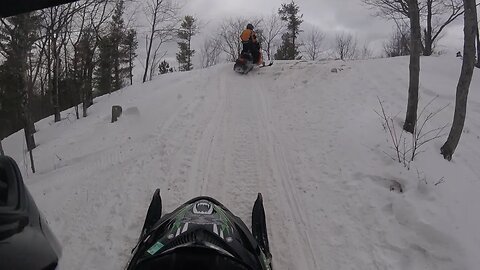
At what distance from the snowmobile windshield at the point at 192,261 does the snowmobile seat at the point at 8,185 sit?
1149mm

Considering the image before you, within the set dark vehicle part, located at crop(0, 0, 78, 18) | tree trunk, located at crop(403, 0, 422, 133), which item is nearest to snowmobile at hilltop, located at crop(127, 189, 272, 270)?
dark vehicle part, located at crop(0, 0, 78, 18)

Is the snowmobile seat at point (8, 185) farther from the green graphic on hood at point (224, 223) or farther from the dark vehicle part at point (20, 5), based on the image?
the green graphic on hood at point (224, 223)

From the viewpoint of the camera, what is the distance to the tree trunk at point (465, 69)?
6660 mm

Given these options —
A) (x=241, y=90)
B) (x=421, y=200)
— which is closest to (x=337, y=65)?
(x=241, y=90)

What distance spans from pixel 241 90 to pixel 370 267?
9.32 m

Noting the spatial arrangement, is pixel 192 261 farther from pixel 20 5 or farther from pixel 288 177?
pixel 288 177

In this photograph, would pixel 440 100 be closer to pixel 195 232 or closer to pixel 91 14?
pixel 195 232

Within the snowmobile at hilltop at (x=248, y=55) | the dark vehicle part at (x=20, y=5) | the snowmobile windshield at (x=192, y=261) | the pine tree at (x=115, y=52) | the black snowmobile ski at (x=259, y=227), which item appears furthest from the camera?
the pine tree at (x=115, y=52)

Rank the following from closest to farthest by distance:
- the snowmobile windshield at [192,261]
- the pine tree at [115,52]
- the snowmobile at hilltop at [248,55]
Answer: the snowmobile windshield at [192,261]
the snowmobile at hilltop at [248,55]
the pine tree at [115,52]

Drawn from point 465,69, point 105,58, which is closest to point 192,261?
point 465,69

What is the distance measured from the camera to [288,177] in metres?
6.86

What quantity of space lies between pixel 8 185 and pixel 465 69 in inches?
285

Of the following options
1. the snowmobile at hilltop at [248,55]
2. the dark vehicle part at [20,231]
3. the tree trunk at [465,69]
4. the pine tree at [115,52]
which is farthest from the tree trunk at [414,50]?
the pine tree at [115,52]

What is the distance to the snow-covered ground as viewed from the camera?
16.0 feet
